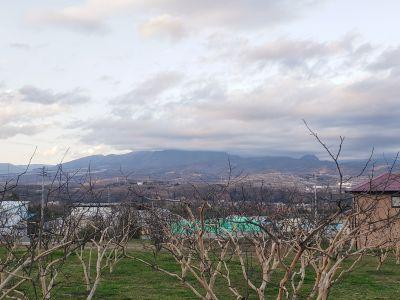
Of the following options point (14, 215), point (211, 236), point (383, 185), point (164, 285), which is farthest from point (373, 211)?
→ point (164, 285)

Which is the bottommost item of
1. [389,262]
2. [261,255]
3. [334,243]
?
[389,262]

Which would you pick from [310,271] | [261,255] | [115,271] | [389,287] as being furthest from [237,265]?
[261,255]

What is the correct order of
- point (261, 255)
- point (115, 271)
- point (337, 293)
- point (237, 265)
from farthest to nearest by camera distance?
point (237, 265)
point (115, 271)
point (337, 293)
point (261, 255)

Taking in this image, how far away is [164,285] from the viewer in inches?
683

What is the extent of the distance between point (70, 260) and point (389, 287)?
1507cm

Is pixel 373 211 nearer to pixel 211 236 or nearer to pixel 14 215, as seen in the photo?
pixel 211 236

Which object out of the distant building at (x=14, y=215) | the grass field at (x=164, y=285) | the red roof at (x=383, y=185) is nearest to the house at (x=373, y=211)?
the red roof at (x=383, y=185)

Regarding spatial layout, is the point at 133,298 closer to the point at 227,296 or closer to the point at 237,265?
the point at 227,296

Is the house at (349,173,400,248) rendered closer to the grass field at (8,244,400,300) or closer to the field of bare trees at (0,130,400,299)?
the field of bare trees at (0,130,400,299)

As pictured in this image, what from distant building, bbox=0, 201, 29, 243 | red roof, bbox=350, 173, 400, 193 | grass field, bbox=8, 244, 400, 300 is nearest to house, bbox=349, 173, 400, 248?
red roof, bbox=350, 173, 400, 193

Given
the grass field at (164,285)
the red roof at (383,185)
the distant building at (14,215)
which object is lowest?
the grass field at (164,285)

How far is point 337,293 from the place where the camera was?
1642 cm

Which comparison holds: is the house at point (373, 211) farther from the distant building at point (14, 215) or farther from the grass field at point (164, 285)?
the grass field at point (164, 285)

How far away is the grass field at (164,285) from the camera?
1554 cm
